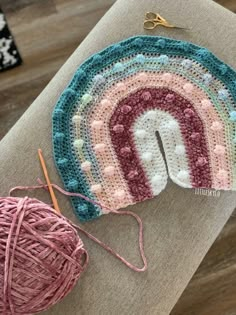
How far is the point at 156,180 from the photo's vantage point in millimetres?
945

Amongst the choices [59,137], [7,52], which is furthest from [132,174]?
[7,52]

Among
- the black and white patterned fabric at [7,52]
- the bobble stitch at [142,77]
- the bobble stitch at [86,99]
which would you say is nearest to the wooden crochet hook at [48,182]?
the bobble stitch at [86,99]

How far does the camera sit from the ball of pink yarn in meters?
0.80

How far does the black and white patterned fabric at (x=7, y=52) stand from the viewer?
1358 millimetres

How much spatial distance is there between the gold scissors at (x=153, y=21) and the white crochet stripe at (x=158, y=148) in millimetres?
166

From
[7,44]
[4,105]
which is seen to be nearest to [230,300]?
[4,105]

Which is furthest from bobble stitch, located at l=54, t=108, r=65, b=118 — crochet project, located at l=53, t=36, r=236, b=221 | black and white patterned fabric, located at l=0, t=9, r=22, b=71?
black and white patterned fabric, located at l=0, t=9, r=22, b=71

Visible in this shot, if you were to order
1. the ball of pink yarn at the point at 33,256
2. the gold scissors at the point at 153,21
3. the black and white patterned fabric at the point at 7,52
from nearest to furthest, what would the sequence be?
the ball of pink yarn at the point at 33,256 → the gold scissors at the point at 153,21 → the black and white patterned fabric at the point at 7,52

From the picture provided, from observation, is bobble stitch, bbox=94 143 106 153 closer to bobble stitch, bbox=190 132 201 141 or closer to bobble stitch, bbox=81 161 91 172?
bobble stitch, bbox=81 161 91 172

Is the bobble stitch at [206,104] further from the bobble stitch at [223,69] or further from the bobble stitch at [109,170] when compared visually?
the bobble stitch at [109,170]

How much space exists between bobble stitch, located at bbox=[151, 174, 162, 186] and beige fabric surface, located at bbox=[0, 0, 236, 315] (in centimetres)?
2

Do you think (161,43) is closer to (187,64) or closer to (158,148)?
(187,64)

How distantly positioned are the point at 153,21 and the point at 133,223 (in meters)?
0.37

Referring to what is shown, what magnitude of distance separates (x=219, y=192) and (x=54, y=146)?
0.30 meters
